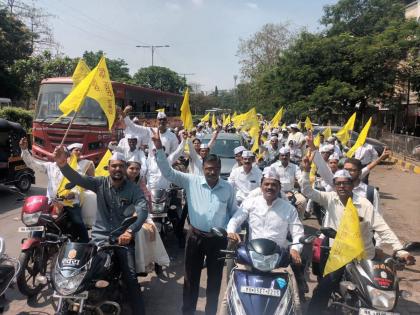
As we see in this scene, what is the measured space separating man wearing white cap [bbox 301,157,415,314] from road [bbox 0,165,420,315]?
3.82 ft

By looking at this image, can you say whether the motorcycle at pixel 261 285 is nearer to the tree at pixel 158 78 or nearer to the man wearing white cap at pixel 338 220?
the man wearing white cap at pixel 338 220

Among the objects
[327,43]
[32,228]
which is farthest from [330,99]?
[32,228]

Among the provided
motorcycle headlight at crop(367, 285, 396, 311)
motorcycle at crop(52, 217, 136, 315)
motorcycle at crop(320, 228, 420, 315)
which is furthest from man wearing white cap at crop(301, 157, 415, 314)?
motorcycle at crop(52, 217, 136, 315)

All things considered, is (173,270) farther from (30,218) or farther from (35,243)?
(30,218)

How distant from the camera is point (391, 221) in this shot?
29.7ft

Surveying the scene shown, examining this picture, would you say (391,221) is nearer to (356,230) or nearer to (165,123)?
(165,123)

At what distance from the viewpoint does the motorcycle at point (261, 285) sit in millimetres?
3039

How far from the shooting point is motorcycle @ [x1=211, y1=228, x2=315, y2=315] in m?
3.04

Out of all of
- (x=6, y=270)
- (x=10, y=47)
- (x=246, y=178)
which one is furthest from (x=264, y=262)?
(x=10, y=47)

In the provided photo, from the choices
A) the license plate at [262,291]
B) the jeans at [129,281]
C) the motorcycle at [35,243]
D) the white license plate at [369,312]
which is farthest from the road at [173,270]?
the white license plate at [369,312]

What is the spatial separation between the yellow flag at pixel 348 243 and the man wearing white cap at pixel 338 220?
530 millimetres

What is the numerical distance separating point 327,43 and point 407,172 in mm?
9157

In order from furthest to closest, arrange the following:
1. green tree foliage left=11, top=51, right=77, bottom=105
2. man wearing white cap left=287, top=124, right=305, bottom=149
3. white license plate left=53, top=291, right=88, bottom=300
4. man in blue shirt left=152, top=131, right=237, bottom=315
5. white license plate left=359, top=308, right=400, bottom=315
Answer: green tree foliage left=11, top=51, right=77, bottom=105 → man wearing white cap left=287, top=124, right=305, bottom=149 → man in blue shirt left=152, top=131, right=237, bottom=315 → white license plate left=53, top=291, right=88, bottom=300 → white license plate left=359, top=308, right=400, bottom=315

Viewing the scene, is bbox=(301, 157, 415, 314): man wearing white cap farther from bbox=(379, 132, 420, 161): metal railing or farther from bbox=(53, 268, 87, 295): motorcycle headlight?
bbox=(379, 132, 420, 161): metal railing
